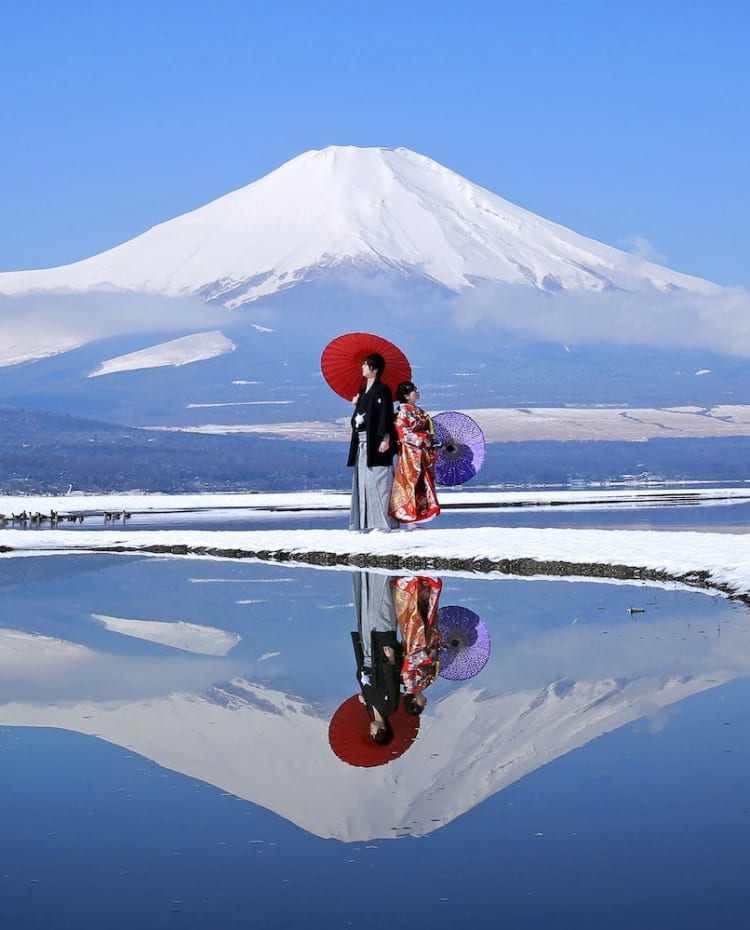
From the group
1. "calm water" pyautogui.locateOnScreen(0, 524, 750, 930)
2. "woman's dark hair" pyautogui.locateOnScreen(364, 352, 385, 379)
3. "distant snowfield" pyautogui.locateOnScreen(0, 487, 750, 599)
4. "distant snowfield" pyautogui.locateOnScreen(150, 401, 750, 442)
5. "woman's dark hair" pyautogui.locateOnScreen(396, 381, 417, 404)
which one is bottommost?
"calm water" pyautogui.locateOnScreen(0, 524, 750, 930)

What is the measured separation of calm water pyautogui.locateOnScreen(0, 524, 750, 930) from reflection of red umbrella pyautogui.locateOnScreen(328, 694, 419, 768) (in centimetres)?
8

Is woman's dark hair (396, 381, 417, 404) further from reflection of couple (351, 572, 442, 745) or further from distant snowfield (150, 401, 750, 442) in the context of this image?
distant snowfield (150, 401, 750, 442)

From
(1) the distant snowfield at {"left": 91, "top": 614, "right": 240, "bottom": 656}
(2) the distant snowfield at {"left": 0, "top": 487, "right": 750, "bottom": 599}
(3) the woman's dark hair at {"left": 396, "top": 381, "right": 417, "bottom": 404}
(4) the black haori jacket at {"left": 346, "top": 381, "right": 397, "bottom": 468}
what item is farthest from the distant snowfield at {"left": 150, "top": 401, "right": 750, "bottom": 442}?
(1) the distant snowfield at {"left": 91, "top": 614, "right": 240, "bottom": 656}

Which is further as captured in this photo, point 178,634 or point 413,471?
point 413,471

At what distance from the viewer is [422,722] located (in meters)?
8.13

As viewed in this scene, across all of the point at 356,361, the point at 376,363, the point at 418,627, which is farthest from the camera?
the point at 356,361

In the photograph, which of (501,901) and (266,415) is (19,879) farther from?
(266,415)

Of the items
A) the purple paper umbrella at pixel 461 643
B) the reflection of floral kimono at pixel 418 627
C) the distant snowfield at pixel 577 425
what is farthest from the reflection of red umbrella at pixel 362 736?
the distant snowfield at pixel 577 425

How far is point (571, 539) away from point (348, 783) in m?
13.5

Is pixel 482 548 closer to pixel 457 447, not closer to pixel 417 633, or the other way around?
pixel 457 447

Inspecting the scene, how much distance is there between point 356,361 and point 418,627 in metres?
9.84

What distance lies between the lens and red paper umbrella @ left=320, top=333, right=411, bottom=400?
2131 centimetres

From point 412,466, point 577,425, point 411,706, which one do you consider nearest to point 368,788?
point 411,706

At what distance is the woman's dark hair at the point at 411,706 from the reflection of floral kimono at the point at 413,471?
469 inches
